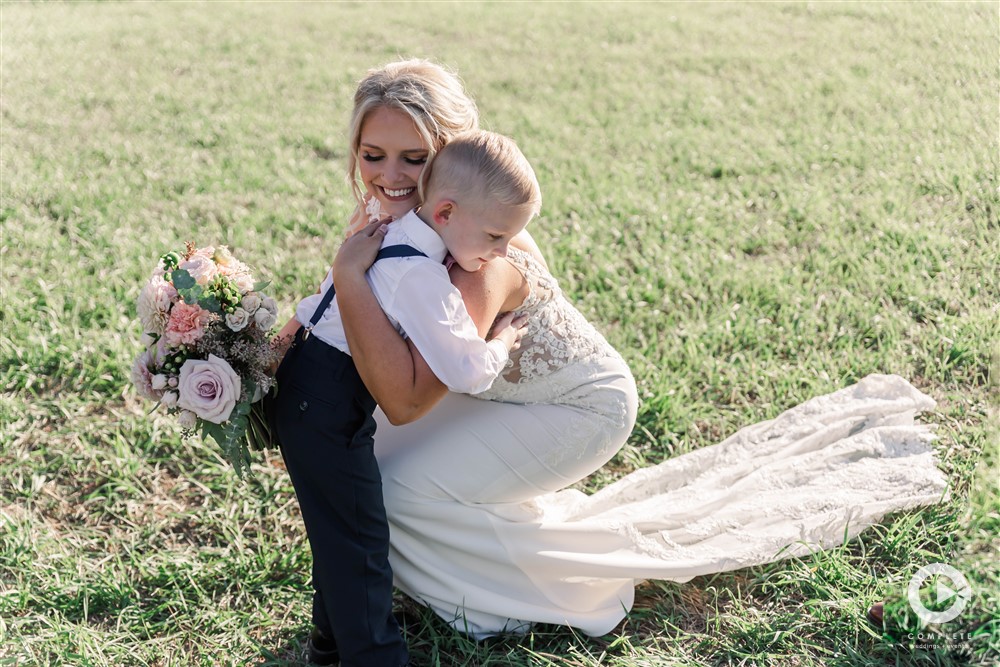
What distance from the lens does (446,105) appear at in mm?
3199

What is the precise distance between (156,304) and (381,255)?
2.33 ft

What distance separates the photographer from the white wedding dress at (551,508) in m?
3.35

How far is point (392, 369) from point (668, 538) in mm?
1485

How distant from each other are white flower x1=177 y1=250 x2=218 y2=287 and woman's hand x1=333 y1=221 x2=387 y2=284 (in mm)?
385

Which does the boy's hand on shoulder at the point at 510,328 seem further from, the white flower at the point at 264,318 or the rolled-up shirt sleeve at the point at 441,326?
the white flower at the point at 264,318

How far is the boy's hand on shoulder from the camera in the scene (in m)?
3.15

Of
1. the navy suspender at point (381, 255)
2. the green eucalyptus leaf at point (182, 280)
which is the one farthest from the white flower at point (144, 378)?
the navy suspender at point (381, 255)

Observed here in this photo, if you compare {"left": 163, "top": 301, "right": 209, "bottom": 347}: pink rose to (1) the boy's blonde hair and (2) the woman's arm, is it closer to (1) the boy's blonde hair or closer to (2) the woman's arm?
(2) the woman's arm

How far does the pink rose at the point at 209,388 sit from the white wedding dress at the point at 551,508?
0.70 m

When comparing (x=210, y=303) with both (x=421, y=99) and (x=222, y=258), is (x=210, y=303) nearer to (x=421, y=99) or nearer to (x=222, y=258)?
(x=222, y=258)

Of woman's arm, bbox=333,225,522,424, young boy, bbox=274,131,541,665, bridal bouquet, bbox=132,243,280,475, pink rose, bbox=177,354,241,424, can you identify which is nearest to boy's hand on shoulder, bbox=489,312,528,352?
young boy, bbox=274,131,541,665

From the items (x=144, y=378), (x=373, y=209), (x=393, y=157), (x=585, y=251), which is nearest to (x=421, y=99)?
(x=393, y=157)

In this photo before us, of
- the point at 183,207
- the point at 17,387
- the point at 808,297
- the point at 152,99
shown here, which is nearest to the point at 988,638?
the point at 808,297

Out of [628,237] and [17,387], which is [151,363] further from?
→ [628,237]
